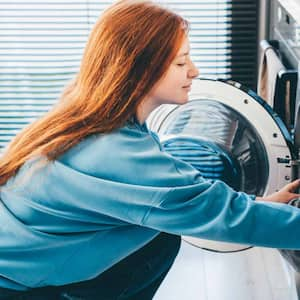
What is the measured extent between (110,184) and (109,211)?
0.06 m

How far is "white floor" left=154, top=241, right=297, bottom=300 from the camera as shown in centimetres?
238

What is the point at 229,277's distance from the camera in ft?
8.21

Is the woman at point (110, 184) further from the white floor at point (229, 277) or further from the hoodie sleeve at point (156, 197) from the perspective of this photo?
the white floor at point (229, 277)

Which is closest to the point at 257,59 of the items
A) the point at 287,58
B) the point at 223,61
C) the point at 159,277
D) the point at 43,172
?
the point at 223,61

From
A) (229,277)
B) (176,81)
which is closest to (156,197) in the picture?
(176,81)

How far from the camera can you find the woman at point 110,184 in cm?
130

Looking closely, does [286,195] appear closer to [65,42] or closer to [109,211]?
[109,211]

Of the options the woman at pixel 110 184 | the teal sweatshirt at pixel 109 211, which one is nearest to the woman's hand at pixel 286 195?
the woman at pixel 110 184

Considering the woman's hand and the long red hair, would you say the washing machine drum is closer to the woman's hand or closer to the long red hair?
the woman's hand

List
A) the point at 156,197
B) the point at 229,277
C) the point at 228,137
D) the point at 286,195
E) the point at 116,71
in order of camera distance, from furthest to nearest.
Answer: the point at 229,277
the point at 228,137
the point at 286,195
the point at 116,71
the point at 156,197

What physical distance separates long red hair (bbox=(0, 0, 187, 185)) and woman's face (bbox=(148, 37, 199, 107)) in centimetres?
2

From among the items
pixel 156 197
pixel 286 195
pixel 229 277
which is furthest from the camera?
pixel 229 277

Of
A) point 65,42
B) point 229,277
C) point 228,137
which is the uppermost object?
point 65,42

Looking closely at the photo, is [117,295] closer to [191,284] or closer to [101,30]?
[101,30]
